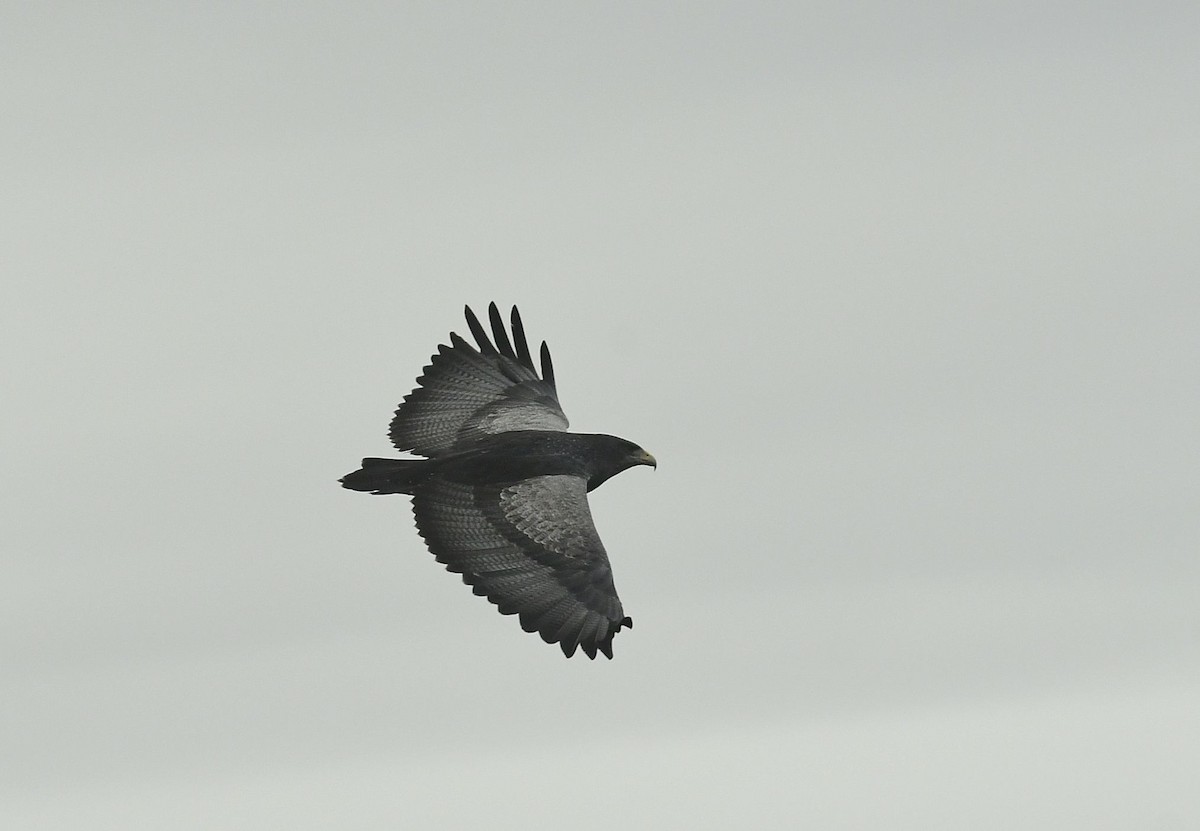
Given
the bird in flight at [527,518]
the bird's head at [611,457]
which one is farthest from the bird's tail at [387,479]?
the bird's head at [611,457]

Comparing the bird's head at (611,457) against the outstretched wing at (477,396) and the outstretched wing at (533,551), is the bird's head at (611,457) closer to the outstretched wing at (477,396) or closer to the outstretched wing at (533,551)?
the outstretched wing at (533,551)

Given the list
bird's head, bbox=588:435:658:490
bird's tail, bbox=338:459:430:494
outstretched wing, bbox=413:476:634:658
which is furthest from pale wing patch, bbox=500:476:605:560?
bird's tail, bbox=338:459:430:494

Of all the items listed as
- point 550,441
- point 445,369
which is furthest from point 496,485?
point 445,369

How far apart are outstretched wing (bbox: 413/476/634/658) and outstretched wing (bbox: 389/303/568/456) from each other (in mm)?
2691

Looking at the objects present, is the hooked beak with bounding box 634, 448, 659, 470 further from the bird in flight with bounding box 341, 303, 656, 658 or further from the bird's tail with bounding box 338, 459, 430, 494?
the bird's tail with bounding box 338, 459, 430, 494

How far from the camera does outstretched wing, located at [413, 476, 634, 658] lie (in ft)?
100

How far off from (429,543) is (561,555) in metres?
2.15

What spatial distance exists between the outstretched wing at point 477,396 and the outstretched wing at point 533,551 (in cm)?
269

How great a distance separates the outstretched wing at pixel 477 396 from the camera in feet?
115

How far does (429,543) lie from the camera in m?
31.7

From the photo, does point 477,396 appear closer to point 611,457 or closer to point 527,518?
point 611,457

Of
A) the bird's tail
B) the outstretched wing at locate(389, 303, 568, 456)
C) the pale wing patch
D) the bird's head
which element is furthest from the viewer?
the outstretched wing at locate(389, 303, 568, 456)

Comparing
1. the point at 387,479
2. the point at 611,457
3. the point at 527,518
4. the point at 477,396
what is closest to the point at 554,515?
the point at 527,518

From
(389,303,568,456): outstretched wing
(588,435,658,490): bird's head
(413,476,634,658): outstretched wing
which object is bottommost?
(413,476,634,658): outstretched wing
